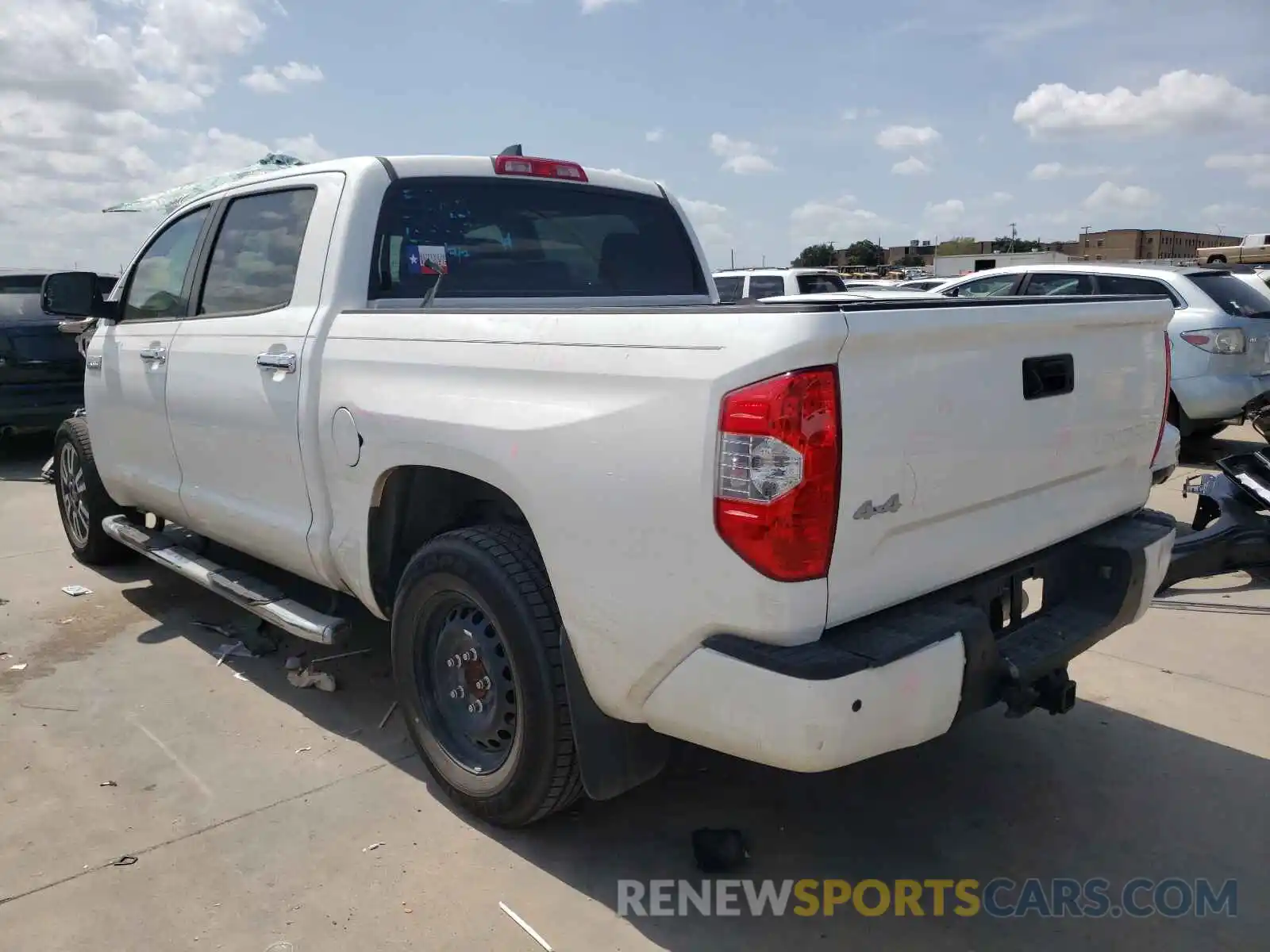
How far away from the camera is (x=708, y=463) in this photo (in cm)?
219

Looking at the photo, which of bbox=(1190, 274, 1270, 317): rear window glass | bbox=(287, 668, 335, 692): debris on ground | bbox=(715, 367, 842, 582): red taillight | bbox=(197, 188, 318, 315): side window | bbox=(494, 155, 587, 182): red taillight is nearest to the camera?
bbox=(715, 367, 842, 582): red taillight

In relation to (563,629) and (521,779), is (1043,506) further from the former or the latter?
(521,779)

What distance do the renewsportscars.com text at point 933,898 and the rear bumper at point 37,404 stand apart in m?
8.18

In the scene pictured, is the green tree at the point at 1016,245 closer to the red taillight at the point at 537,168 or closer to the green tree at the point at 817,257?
the green tree at the point at 817,257

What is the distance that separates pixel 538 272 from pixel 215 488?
1.62 meters

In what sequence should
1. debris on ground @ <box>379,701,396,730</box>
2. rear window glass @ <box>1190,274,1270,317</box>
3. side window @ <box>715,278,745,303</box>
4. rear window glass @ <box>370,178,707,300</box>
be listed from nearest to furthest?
rear window glass @ <box>370,178,707,300</box>
debris on ground @ <box>379,701,396,730</box>
rear window glass @ <box>1190,274,1270,317</box>
side window @ <box>715,278,745,303</box>

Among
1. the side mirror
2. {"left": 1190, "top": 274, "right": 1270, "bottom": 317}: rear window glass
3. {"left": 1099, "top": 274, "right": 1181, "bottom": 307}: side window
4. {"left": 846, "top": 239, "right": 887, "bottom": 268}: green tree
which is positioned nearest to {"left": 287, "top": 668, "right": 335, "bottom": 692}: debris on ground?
the side mirror

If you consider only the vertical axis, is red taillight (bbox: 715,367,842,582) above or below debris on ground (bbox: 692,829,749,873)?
above

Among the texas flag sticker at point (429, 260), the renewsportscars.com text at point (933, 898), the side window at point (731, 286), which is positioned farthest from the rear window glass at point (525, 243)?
the side window at point (731, 286)

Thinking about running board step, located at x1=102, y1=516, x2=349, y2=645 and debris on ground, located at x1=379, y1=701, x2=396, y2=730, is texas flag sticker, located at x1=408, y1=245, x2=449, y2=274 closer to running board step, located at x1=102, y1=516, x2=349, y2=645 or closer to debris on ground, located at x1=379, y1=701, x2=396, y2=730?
running board step, located at x1=102, y1=516, x2=349, y2=645

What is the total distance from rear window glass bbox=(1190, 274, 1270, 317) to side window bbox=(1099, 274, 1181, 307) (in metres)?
0.26

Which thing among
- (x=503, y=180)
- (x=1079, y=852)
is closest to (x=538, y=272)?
(x=503, y=180)

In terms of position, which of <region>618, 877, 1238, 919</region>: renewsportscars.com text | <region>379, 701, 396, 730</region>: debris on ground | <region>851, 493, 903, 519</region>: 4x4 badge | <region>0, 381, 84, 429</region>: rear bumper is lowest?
<region>618, 877, 1238, 919</region>: renewsportscars.com text

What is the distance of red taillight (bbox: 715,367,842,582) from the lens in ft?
6.97
